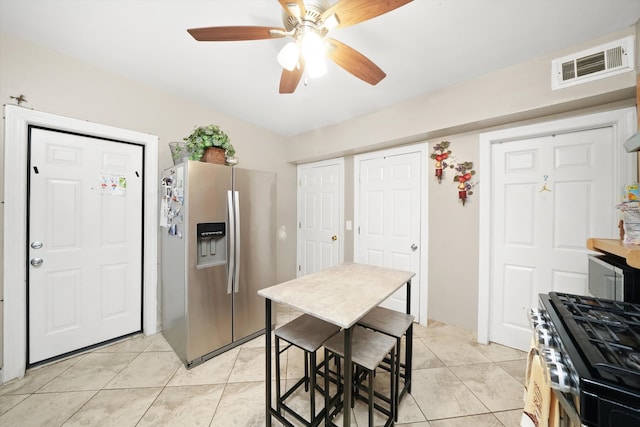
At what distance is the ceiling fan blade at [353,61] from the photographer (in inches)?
50.5

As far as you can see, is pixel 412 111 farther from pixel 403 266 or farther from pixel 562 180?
pixel 403 266

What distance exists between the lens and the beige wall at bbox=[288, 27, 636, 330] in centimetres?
172

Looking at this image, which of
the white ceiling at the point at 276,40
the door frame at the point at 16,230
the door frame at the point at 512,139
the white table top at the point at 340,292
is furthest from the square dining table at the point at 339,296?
the door frame at the point at 16,230

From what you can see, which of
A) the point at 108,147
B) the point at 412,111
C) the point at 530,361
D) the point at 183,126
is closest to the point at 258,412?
the point at 530,361

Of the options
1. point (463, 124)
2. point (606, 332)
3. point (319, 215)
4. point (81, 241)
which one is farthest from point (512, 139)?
point (81, 241)

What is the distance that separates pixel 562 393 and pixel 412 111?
95.7 inches

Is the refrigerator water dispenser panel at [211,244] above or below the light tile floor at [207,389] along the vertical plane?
above

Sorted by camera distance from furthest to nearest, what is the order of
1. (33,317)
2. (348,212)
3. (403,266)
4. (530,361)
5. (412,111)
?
(348,212)
(403,266)
(412,111)
(33,317)
(530,361)

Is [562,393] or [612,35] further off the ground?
[612,35]

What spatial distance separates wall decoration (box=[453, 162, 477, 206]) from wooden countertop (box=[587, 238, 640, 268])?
104 centimetres

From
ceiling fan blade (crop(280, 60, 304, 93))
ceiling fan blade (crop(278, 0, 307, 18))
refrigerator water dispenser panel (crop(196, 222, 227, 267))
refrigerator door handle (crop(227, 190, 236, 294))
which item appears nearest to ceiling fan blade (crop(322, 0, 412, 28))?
ceiling fan blade (crop(278, 0, 307, 18))

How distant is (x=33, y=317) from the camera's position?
182 centimetres

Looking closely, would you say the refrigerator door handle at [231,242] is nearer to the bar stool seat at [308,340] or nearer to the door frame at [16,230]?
the bar stool seat at [308,340]

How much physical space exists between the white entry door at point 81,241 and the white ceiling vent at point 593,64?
3786 millimetres
